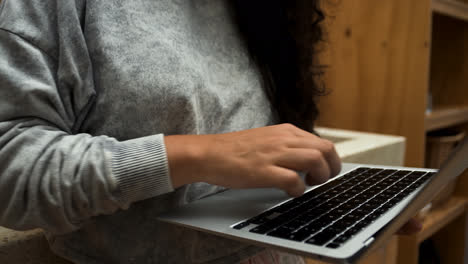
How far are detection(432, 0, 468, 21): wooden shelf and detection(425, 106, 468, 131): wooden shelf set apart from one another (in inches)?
11.9

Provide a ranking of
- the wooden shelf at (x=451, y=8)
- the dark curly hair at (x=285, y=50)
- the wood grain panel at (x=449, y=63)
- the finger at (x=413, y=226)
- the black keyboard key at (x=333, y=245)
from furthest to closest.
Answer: the wood grain panel at (x=449, y=63) → the wooden shelf at (x=451, y=8) → the dark curly hair at (x=285, y=50) → the finger at (x=413, y=226) → the black keyboard key at (x=333, y=245)

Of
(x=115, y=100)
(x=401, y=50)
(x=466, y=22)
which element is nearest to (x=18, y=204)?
(x=115, y=100)

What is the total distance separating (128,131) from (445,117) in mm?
1135

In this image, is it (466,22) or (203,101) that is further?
(466,22)

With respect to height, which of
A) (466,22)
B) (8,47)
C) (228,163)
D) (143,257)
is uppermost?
(466,22)

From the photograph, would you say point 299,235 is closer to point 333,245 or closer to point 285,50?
point 333,245

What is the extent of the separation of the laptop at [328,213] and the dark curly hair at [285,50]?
183mm

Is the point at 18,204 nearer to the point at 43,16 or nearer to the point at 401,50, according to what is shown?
the point at 43,16

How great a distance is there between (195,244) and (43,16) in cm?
30

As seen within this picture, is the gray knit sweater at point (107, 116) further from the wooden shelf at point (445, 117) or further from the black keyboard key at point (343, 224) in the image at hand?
the wooden shelf at point (445, 117)

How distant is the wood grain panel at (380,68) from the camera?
3.75ft

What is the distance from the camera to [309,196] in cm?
45

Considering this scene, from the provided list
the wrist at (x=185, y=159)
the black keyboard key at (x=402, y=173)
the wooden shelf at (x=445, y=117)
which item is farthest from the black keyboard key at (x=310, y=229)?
the wooden shelf at (x=445, y=117)

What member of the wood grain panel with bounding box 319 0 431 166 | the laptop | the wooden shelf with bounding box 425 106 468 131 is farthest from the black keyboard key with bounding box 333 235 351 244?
the wooden shelf with bounding box 425 106 468 131
